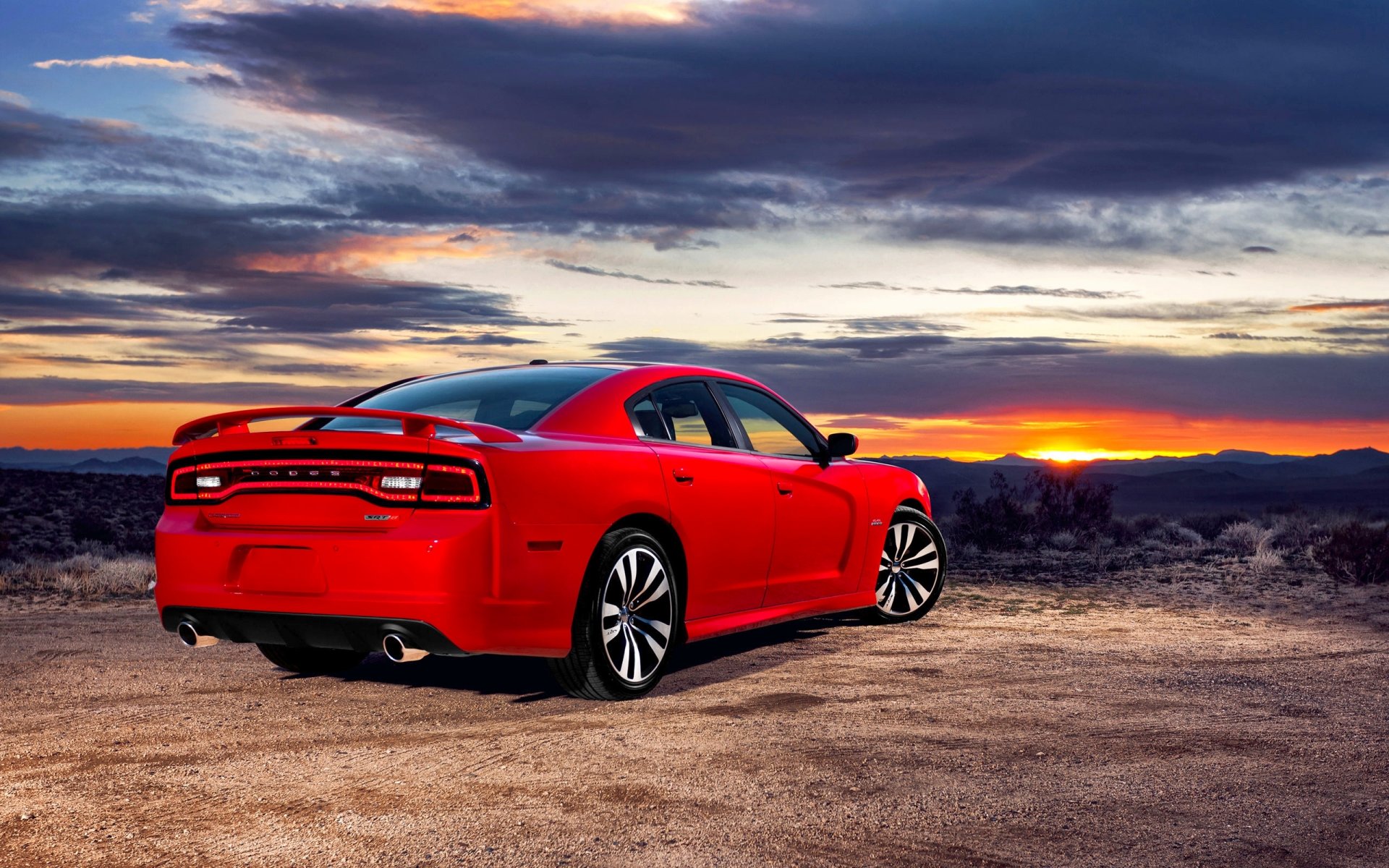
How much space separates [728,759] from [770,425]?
3.36 meters

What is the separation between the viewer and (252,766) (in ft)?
17.2

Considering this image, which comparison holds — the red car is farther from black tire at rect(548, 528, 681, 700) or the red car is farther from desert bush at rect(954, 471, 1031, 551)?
desert bush at rect(954, 471, 1031, 551)

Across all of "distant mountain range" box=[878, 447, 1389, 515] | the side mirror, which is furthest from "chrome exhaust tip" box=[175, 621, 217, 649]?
"distant mountain range" box=[878, 447, 1389, 515]

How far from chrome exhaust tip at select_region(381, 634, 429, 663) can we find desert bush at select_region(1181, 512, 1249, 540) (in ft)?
62.6

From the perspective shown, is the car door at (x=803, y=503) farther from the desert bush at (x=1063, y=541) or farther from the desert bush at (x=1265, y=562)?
the desert bush at (x=1063, y=541)

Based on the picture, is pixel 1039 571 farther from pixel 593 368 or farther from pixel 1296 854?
pixel 1296 854

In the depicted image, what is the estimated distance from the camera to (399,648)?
5.81 metres

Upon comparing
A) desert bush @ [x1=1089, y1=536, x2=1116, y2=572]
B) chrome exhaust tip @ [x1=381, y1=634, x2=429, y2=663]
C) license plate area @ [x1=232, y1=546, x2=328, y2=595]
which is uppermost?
license plate area @ [x1=232, y1=546, x2=328, y2=595]

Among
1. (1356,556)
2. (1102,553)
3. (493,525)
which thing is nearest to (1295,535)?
(1102,553)

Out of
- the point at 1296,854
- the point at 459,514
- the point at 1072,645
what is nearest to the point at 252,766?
the point at 459,514

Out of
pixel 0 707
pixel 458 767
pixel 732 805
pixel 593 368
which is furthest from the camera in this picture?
pixel 593 368

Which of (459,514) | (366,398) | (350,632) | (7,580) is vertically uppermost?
(366,398)

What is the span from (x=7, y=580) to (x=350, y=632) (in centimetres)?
1060

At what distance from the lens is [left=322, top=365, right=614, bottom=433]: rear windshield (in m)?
6.69
